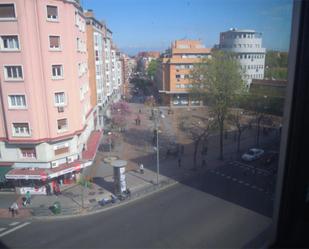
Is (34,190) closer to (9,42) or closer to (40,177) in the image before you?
(40,177)

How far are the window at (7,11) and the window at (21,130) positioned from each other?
189 centimetres

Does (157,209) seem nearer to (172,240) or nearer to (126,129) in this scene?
(172,240)

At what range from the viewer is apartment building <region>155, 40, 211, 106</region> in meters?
15.2

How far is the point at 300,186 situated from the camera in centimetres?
106

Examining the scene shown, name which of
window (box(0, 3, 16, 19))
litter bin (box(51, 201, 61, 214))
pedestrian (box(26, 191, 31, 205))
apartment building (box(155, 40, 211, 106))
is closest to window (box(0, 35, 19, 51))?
window (box(0, 3, 16, 19))

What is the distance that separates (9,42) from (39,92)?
3.16 ft

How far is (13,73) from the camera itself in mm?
4996

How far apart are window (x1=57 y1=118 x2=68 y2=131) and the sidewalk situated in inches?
48.9

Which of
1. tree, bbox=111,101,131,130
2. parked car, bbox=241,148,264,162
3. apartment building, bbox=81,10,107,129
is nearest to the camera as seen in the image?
parked car, bbox=241,148,264,162

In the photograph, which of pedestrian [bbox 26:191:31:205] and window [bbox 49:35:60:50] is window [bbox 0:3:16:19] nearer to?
window [bbox 49:35:60:50]

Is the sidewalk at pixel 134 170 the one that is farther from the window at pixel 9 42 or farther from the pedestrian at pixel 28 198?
the window at pixel 9 42

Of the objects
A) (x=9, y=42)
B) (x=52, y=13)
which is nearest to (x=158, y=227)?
(x=9, y=42)

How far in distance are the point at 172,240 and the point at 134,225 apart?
2.30 ft

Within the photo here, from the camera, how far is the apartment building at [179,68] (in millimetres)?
15227
